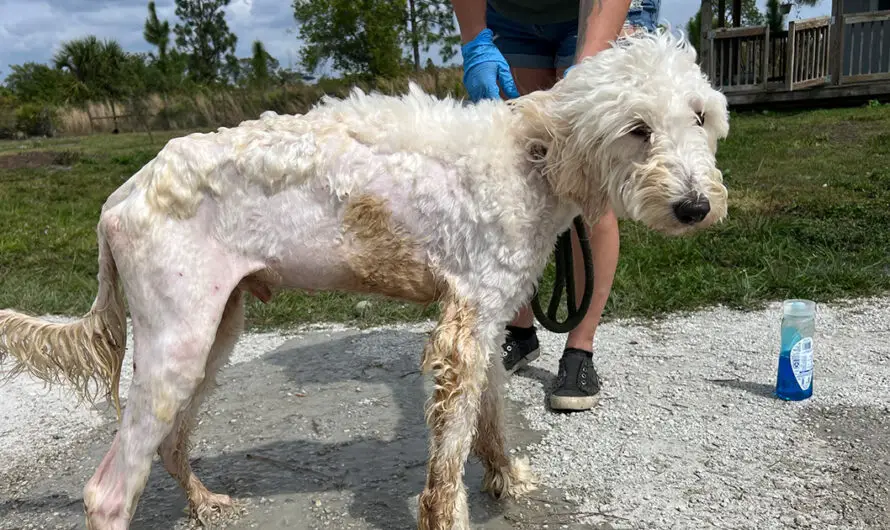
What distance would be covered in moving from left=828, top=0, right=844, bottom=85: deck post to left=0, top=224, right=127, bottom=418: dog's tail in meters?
16.8

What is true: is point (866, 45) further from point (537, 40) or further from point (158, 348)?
point (158, 348)

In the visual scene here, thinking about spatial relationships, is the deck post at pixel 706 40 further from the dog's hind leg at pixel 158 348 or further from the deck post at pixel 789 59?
the dog's hind leg at pixel 158 348

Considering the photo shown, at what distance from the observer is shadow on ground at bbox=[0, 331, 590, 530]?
2783 millimetres

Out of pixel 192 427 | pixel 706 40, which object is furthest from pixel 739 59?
pixel 192 427

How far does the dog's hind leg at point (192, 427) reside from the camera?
266 centimetres

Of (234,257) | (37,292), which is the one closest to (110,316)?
(234,257)

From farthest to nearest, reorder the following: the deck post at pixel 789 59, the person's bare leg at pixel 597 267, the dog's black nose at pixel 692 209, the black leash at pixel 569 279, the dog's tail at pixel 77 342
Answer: the deck post at pixel 789 59 → the person's bare leg at pixel 597 267 → the black leash at pixel 569 279 → the dog's tail at pixel 77 342 → the dog's black nose at pixel 692 209

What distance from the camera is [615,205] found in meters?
2.35

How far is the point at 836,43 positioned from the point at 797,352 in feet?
48.6

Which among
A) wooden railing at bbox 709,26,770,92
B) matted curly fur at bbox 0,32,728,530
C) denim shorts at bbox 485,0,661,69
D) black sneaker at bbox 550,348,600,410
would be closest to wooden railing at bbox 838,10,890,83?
wooden railing at bbox 709,26,770,92

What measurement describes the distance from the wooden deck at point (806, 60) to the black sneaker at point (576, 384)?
14.1 m

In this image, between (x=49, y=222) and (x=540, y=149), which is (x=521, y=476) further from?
(x=49, y=222)

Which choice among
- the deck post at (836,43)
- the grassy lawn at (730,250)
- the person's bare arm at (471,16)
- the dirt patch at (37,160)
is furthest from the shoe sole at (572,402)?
the deck post at (836,43)

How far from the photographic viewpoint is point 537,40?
142 inches
